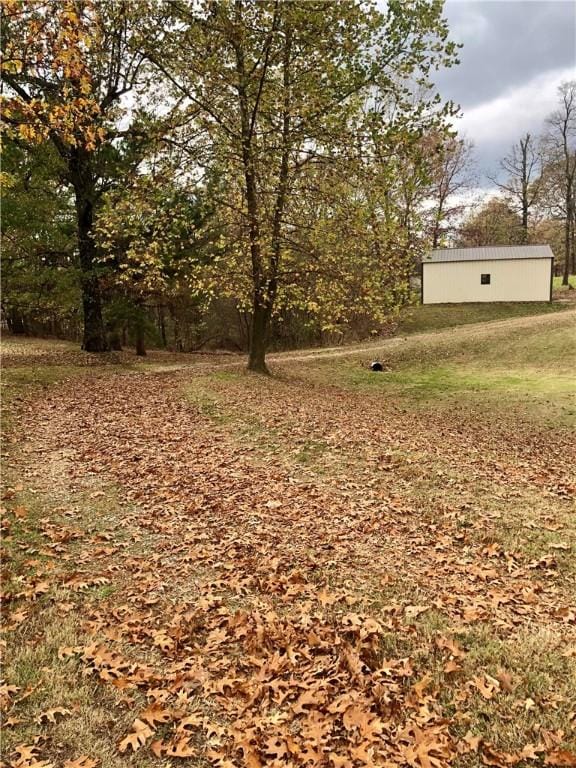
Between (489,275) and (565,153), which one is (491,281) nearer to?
(489,275)

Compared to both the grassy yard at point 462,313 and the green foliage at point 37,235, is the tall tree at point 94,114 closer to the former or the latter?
the green foliage at point 37,235

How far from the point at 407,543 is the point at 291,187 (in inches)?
434

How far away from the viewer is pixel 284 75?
1328 cm

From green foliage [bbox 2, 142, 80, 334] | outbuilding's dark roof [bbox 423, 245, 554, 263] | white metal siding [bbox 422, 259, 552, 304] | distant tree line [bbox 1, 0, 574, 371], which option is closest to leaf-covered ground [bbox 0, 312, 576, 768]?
distant tree line [bbox 1, 0, 574, 371]

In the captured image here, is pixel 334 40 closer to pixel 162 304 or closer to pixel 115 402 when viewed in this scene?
pixel 115 402

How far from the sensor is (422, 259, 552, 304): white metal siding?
3294cm

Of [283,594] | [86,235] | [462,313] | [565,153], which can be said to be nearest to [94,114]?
[86,235]

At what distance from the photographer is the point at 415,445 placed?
904 centimetres

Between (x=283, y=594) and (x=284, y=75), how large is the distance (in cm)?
1291

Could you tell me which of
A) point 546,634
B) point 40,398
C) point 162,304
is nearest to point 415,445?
point 546,634

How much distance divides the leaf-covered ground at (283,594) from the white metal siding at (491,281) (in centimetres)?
2541

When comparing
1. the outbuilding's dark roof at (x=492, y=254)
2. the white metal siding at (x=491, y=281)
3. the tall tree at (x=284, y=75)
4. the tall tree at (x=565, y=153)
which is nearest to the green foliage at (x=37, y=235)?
the tall tree at (x=284, y=75)

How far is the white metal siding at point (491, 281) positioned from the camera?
108 feet

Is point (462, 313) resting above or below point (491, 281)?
below
